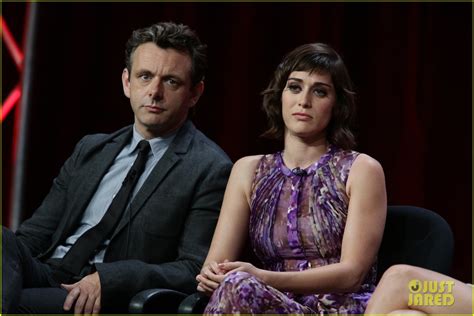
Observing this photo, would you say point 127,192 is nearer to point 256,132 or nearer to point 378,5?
point 256,132

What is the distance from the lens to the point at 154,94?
2.88m

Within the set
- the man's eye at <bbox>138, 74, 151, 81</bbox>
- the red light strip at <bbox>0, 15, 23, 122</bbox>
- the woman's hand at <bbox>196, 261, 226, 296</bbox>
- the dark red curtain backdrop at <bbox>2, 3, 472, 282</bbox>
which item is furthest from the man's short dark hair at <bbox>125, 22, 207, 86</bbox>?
the red light strip at <bbox>0, 15, 23, 122</bbox>

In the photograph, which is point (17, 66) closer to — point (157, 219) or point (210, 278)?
point (157, 219)

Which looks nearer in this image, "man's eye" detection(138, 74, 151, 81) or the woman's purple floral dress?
the woman's purple floral dress

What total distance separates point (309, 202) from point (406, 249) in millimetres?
345

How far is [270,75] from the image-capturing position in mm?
4008

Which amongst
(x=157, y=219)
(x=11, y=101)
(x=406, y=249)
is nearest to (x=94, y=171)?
(x=157, y=219)

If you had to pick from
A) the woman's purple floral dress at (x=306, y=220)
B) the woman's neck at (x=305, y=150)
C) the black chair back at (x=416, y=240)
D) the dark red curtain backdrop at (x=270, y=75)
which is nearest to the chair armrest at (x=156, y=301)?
the woman's purple floral dress at (x=306, y=220)

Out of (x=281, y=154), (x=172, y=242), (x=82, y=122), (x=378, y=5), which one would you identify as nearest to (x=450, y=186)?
(x=378, y=5)

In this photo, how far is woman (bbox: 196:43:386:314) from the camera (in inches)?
95.7

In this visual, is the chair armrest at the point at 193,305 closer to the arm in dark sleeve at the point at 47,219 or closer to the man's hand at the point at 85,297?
the man's hand at the point at 85,297

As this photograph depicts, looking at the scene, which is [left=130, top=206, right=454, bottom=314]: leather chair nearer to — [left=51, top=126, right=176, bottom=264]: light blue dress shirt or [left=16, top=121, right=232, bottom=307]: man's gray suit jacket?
[left=16, top=121, right=232, bottom=307]: man's gray suit jacket

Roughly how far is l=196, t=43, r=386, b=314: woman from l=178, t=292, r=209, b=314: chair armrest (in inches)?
1.6

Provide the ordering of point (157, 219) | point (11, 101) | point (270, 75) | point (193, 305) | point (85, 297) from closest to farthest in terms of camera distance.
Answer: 1. point (193, 305)
2. point (85, 297)
3. point (157, 219)
4. point (270, 75)
5. point (11, 101)
